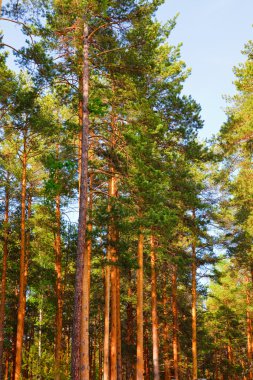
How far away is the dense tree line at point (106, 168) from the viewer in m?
Answer: 12.4

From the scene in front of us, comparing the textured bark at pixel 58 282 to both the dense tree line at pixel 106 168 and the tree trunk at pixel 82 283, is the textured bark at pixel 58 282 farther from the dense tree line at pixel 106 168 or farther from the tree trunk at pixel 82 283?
the tree trunk at pixel 82 283

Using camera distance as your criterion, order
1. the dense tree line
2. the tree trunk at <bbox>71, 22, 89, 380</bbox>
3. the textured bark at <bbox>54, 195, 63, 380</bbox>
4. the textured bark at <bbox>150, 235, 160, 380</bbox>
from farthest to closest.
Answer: the textured bark at <bbox>150, 235, 160, 380</bbox> → the textured bark at <bbox>54, 195, 63, 380</bbox> → the dense tree line → the tree trunk at <bbox>71, 22, 89, 380</bbox>

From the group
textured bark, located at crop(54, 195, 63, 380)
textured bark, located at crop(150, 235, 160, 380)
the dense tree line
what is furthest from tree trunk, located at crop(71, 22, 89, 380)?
textured bark, located at crop(150, 235, 160, 380)

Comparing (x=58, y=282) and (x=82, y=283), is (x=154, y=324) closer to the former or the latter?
(x=58, y=282)

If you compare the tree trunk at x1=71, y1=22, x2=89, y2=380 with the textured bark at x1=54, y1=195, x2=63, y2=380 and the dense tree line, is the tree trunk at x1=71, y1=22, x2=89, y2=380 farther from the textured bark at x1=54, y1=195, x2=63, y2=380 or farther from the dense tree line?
the textured bark at x1=54, y1=195, x2=63, y2=380

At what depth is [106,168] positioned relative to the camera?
1750cm

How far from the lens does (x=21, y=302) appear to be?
1609cm

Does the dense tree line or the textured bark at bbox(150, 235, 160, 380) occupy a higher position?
the dense tree line

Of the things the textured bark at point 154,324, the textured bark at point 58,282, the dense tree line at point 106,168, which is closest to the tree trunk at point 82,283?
the dense tree line at point 106,168

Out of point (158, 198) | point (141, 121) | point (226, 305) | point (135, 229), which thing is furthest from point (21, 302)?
point (226, 305)

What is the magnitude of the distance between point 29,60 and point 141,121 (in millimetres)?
4949

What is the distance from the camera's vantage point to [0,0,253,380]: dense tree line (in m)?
12.4

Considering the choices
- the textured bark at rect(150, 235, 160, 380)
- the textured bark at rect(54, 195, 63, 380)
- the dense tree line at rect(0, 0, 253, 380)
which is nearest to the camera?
the dense tree line at rect(0, 0, 253, 380)

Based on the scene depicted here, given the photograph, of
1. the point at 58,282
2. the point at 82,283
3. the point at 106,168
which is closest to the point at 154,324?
the point at 58,282
